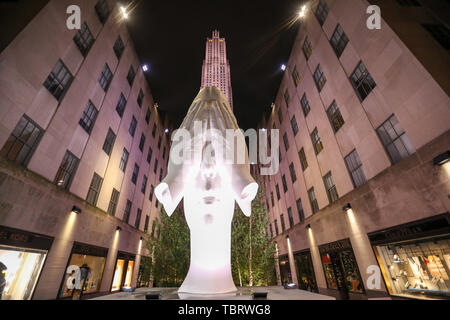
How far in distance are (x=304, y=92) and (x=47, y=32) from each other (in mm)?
17078

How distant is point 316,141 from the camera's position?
50.7 feet

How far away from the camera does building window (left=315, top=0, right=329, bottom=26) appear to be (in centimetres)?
1405

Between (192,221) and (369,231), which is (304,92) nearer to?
(369,231)

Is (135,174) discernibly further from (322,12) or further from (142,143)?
(322,12)

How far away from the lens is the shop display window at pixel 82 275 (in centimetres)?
1044

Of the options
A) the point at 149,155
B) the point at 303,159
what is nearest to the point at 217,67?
the point at 303,159

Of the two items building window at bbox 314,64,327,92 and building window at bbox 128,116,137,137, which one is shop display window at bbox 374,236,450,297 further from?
building window at bbox 128,116,137,137

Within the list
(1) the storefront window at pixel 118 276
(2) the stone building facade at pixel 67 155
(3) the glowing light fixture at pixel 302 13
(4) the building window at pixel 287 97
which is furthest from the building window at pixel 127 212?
(3) the glowing light fixture at pixel 302 13

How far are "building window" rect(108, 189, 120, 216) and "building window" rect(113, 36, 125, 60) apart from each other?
11.0 metres

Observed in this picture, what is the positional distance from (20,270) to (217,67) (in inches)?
544

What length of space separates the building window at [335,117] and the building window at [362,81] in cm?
178

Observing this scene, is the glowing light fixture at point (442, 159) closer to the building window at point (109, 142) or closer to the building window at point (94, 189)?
the building window at point (94, 189)

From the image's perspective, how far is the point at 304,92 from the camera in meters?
17.2

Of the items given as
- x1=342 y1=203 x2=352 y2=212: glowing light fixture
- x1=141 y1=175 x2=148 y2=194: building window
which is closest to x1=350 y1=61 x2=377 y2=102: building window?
x1=342 y1=203 x2=352 y2=212: glowing light fixture
